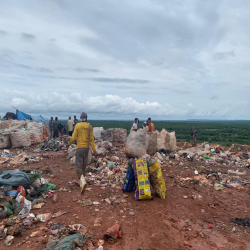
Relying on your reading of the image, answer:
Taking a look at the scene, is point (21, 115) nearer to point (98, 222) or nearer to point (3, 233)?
point (3, 233)

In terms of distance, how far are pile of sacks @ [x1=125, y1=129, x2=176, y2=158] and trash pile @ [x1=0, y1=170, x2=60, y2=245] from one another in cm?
341

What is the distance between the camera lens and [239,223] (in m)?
3.46

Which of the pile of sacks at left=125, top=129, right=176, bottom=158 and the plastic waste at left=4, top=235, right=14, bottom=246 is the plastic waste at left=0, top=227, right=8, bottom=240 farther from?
the pile of sacks at left=125, top=129, right=176, bottom=158

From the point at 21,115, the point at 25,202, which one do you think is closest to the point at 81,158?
the point at 25,202

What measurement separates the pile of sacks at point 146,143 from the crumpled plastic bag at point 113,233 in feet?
13.5

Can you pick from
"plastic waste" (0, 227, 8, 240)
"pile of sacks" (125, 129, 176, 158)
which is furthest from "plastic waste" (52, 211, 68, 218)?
"pile of sacks" (125, 129, 176, 158)

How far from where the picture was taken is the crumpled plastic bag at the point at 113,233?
2.81 metres

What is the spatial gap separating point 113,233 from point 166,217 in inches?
41.9

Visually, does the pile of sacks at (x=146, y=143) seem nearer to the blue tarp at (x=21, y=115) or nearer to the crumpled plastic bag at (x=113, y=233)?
the crumpled plastic bag at (x=113, y=233)

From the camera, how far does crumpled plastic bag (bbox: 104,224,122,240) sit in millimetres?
2811

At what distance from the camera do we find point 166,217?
350cm

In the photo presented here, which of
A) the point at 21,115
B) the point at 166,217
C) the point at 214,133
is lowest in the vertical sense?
the point at 214,133

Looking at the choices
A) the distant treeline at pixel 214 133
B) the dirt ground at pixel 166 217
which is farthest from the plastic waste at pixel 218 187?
the distant treeline at pixel 214 133

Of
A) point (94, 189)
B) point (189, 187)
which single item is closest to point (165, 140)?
point (189, 187)
